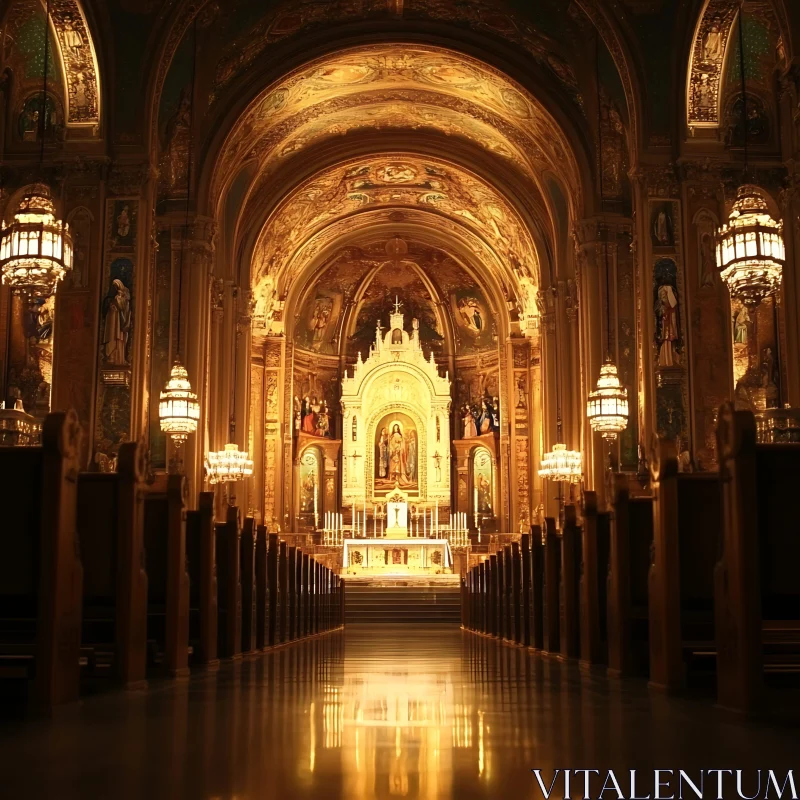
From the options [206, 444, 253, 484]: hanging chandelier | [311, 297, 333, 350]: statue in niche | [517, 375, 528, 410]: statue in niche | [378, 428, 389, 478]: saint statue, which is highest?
[311, 297, 333, 350]: statue in niche

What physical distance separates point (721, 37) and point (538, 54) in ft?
15.9

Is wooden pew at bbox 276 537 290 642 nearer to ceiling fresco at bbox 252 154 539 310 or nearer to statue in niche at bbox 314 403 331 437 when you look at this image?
ceiling fresco at bbox 252 154 539 310

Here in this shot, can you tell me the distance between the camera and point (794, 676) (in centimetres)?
674

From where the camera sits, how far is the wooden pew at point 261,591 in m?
11.9

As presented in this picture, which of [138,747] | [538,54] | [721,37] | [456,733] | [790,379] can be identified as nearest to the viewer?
[138,747]

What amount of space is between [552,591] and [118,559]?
5757 mm

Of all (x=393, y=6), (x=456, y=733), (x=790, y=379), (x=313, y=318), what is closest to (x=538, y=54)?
(x=393, y=6)

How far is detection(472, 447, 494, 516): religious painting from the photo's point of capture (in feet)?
104

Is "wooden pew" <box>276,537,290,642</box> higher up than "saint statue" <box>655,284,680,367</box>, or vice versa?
Answer: "saint statue" <box>655,284,680,367</box>

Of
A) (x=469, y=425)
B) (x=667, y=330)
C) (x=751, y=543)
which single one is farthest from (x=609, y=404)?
(x=469, y=425)

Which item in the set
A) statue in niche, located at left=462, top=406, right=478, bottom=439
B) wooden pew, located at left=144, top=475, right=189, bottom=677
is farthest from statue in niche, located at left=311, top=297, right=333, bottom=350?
wooden pew, located at left=144, top=475, right=189, bottom=677

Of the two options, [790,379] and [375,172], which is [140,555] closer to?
[790,379]

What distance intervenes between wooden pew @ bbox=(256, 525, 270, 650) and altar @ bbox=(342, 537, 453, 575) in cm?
1703

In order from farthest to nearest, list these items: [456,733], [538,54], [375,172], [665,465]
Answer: [375,172], [538,54], [665,465], [456,733]
